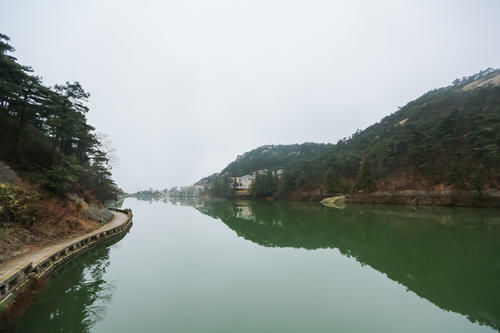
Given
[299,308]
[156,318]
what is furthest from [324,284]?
[156,318]

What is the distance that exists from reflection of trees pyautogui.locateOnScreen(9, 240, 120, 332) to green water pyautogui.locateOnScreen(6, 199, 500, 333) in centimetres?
2

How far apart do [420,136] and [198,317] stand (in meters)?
41.4

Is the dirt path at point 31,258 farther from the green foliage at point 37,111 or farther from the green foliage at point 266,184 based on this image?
the green foliage at point 266,184

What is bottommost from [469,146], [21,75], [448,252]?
[448,252]

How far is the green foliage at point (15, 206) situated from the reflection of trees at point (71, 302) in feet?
8.59

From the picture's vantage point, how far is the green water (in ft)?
14.1

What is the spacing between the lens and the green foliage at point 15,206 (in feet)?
25.3

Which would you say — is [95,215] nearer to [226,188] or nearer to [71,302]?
[71,302]

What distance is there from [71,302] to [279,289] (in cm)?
516

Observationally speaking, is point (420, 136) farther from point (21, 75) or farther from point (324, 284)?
point (21, 75)

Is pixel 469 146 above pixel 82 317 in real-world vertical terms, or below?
above

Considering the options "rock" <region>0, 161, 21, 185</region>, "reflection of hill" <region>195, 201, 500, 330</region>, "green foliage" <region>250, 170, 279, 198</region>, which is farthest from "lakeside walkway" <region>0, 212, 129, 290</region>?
"green foliage" <region>250, 170, 279, 198</region>

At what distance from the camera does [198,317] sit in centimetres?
454

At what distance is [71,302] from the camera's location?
5.25 meters
